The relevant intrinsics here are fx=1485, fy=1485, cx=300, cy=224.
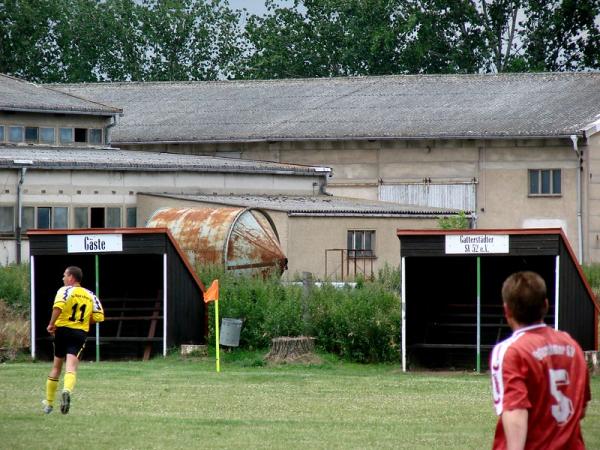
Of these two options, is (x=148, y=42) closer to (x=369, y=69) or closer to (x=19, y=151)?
(x=369, y=69)

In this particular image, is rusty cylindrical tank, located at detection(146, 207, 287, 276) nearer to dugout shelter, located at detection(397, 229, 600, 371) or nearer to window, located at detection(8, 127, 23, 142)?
dugout shelter, located at detection(397, 229, 600, 371)

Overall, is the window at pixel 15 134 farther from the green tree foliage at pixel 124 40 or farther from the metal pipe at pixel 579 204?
the green tree foliage at pixel 124 40

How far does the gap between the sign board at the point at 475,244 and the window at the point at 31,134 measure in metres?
31.3

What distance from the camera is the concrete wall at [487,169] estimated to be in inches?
2158

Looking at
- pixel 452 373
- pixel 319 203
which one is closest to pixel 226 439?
pixel 452 373

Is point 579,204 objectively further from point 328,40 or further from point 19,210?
point 328,40

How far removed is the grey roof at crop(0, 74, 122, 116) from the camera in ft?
175

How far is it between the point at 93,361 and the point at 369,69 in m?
61.2

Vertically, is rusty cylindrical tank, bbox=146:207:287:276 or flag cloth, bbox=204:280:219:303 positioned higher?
rusty cylindrical tank, bbox=146:207:287:276

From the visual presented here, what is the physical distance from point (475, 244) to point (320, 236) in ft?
67.7

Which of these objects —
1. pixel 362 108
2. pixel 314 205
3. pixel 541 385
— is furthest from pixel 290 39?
pixel 541 385

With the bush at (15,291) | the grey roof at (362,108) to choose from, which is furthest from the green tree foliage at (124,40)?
the bush at (15,291)

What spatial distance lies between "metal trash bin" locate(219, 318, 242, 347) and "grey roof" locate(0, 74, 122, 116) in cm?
2814

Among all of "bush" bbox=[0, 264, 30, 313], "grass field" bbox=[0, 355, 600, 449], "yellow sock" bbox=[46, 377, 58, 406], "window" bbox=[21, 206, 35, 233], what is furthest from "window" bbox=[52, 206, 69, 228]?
"yellow sock" bbox=[46, 377, 58, 406]
